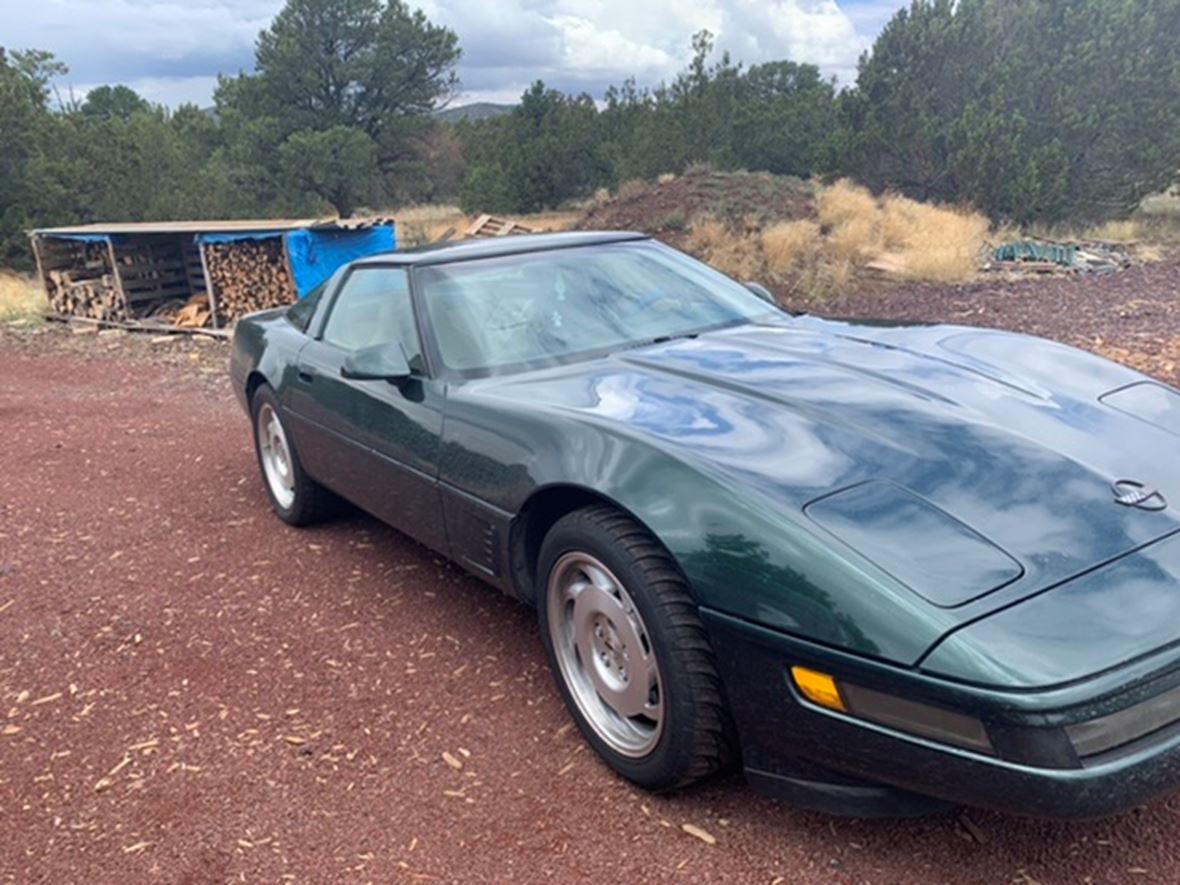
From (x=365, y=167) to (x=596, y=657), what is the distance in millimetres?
30771

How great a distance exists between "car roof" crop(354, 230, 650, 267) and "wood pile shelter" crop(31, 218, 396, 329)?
6924mm

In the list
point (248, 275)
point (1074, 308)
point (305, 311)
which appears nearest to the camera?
point (305, 311)

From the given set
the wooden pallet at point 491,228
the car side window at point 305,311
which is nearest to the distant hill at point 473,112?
the wooden pallet at point 491,228

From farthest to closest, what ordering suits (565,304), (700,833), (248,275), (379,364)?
(248,275) → (565,304) → (379,364) → (700,833)

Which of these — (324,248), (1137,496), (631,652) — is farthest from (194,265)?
(1137,496)

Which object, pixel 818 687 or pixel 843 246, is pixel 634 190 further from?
pixel 818 687

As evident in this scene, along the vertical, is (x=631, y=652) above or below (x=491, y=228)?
above

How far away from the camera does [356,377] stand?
3.30m

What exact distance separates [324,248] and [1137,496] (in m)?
10.9

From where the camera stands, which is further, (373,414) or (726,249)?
(726,249)

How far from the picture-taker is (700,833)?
2.31m

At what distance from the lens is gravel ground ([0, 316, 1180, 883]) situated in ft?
7.34

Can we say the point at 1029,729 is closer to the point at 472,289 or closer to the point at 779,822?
the point at 779,822

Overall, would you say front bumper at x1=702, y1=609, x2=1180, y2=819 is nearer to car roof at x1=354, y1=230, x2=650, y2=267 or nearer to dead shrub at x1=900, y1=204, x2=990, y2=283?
car roof at x1=354, y1=230, x2=650, y2=267
